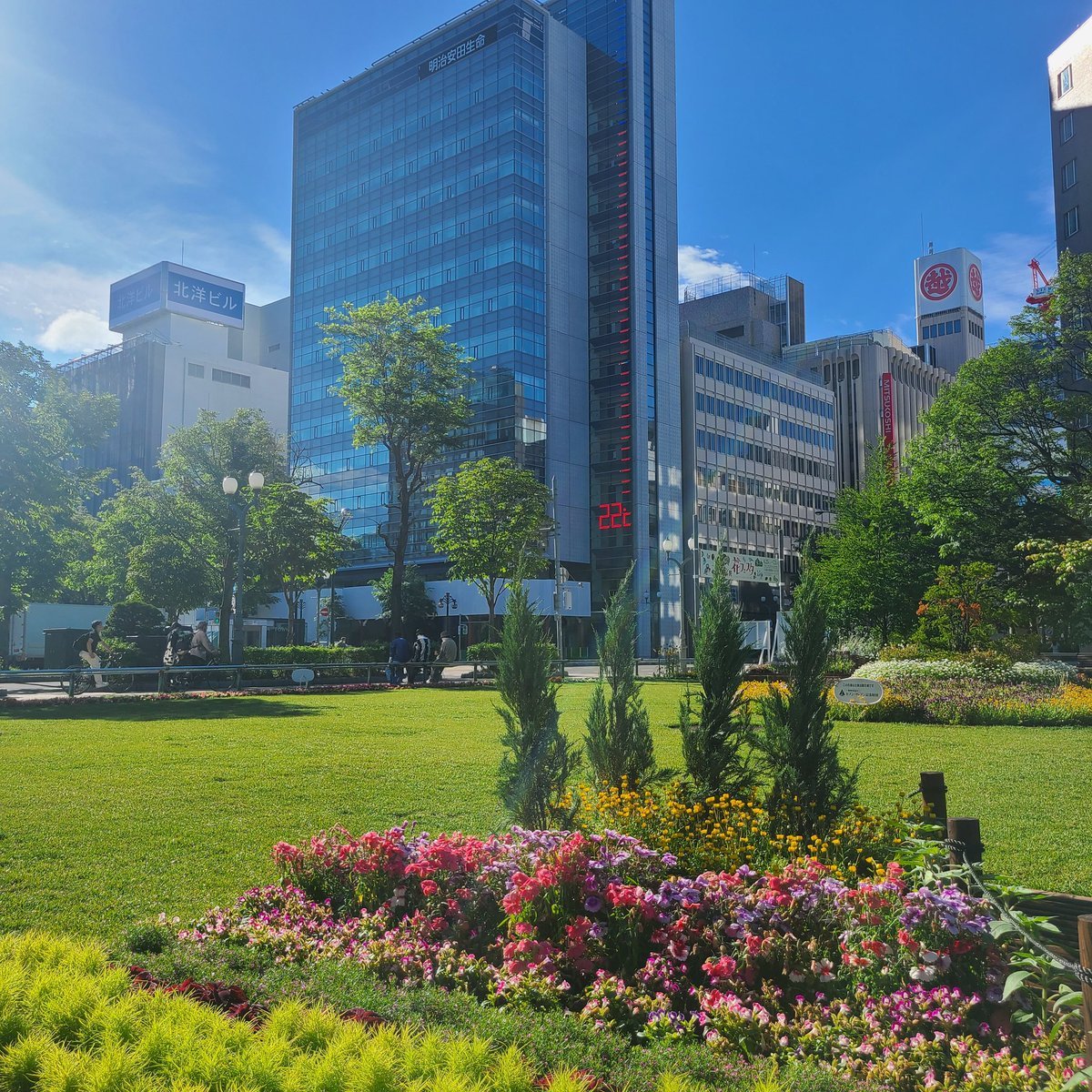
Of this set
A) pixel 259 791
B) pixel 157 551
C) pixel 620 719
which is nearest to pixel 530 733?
pixel 620 719

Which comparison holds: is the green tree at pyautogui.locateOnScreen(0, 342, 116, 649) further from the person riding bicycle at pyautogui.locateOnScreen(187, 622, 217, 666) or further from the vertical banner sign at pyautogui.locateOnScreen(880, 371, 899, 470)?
the vertical banner sign at pyautogui.locateOnScreen(880, 371, 899, 470)

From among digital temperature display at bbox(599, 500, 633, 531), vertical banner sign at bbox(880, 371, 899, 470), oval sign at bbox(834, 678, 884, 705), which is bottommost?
oval sign at bbox(834, 678, 884, 705)

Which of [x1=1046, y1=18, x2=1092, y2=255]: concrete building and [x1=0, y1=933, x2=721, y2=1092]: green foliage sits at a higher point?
[x1=1046, y1=18, x2=1092, y2=255]: concrete building

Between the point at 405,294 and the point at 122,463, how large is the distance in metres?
39.3

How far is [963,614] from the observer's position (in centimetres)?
2747

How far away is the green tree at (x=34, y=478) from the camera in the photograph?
2416 centimetres

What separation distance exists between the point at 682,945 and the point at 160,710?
61.6ft

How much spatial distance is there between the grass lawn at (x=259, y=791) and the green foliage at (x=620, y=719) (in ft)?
4.40

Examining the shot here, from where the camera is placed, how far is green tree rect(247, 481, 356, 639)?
1709 inches

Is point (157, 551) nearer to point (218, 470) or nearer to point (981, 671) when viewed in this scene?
point (218, 470)

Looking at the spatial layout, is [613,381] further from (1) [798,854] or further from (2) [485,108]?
(1) [798,854]

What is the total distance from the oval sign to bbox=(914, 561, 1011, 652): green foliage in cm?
1937

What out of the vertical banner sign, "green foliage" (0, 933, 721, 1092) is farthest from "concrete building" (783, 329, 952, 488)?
"green foliage" (0, 933, 721, 1092)

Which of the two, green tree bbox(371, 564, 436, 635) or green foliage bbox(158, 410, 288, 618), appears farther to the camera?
green tree bbox(371, 564, 436, 635)
